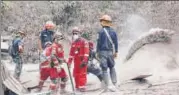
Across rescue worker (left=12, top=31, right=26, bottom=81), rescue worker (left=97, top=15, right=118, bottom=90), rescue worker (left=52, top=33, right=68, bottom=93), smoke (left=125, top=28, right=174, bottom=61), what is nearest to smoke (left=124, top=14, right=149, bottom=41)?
smoke (left=125, top=28, right=174, bottom=61)

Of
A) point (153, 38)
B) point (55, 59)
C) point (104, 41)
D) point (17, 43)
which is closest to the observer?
point (104, 41)

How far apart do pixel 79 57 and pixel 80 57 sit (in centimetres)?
2

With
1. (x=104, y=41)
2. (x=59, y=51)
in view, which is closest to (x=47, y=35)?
(x=59, y=51)

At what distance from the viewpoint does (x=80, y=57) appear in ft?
37.5

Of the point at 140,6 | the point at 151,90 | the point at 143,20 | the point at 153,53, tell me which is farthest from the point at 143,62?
the point at 140,6

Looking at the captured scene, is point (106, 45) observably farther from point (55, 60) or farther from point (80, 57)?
point (55, 60)

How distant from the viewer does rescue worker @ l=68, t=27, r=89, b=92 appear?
37.2ft

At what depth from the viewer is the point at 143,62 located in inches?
539

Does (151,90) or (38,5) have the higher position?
(38,5)

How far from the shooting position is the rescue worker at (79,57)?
11336 millimetres

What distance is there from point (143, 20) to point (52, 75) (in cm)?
902

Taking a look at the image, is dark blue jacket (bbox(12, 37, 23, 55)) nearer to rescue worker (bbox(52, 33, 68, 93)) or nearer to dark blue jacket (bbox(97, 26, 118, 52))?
rescue worker (bbox(52, 33, 68, 93))

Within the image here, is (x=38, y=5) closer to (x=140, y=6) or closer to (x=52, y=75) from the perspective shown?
(x=140, y=6)

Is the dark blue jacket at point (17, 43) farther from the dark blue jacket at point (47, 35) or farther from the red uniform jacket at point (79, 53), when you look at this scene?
the red uniform jacket at point (79, 53)
